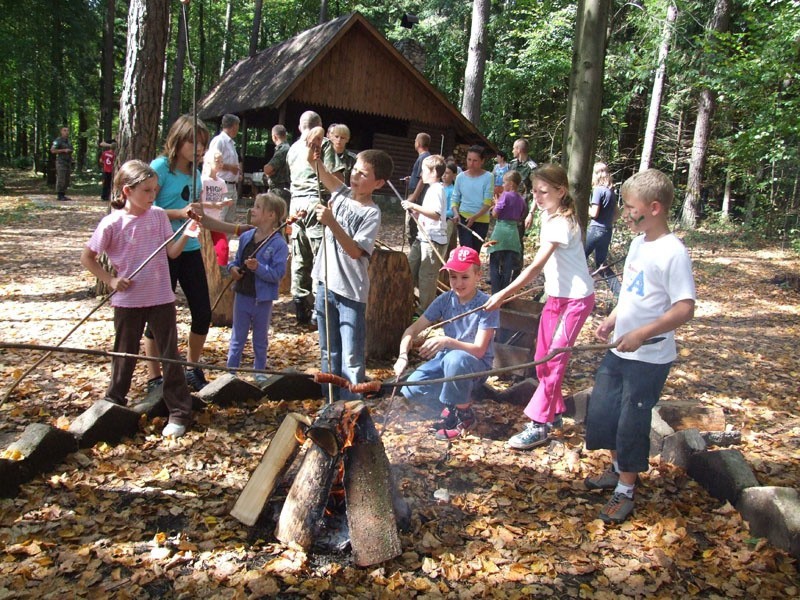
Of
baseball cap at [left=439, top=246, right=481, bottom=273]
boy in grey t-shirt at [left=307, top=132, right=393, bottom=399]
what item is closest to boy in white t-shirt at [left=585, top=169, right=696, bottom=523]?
baseball cap at [left=439, top=246, right=481, bottom=273]

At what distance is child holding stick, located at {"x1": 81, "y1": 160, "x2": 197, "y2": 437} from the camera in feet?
11.8

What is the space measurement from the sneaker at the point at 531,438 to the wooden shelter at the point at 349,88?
12548 mm

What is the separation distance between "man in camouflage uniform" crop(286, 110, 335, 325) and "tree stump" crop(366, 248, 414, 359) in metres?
0.68

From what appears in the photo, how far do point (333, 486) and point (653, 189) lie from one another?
7.70 feet

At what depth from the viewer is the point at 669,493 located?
3.69 m

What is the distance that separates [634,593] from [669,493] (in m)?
1.09

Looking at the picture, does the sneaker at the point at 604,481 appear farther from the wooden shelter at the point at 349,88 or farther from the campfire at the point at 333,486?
the wooden shelter at the point at 349,88

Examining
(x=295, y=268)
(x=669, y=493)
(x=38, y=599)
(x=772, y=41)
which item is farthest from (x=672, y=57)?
(x=38, y=599)

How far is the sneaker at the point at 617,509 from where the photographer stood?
3324mm

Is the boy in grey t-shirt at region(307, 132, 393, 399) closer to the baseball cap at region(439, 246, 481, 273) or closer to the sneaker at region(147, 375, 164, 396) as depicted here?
the baseball cap at region(439, 246, 481, 273)

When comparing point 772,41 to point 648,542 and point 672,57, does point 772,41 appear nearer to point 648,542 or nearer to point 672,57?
point 672,57

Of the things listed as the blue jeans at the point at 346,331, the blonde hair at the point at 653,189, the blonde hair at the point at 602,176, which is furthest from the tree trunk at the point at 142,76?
the blonde hair at the point at 653,189

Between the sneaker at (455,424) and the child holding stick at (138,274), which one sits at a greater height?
the child holding stick at (138,274)

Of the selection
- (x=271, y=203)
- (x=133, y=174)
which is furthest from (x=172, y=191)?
(x=271, y=203)
